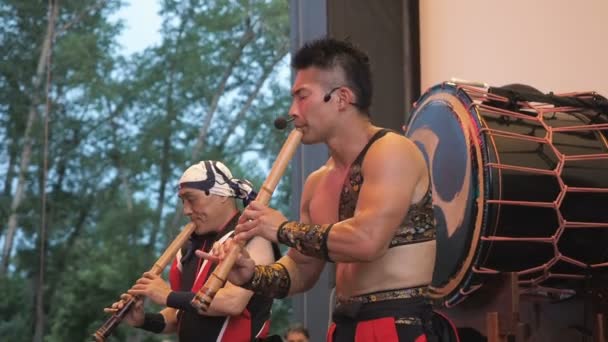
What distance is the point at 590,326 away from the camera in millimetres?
2945

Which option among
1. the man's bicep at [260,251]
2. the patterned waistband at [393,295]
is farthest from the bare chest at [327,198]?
the man's bicep at [260,251]

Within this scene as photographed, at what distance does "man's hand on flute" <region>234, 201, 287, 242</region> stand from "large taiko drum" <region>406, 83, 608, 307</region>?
0.88 meters

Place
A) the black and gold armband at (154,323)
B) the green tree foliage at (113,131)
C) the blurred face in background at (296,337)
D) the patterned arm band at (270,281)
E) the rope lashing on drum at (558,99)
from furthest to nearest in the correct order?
the green tree foliage at (113,131) → the blurred face in background at (296,337) → the rope lashing on drum at (558,99) → the black and gold armband at (154,323) → the patterned arm band at (270,281)

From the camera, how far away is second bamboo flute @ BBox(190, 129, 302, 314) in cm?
206

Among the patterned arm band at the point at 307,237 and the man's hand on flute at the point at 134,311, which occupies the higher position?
the patterned arm band at the point at 307,237

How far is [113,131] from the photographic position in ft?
14.3

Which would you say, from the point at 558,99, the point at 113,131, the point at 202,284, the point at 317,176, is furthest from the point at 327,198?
the point at 113,131

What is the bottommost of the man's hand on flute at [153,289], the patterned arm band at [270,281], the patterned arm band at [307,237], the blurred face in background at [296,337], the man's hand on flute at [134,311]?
the blurred face in background at [296,337]

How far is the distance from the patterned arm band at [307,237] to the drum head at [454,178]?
835 mm

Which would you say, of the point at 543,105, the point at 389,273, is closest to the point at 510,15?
the point at 543,105

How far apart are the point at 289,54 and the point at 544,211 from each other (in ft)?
6.54

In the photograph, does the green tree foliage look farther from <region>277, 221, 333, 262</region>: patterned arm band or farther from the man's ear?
<region>277, 221, 333, 262</region>: patterned arm band

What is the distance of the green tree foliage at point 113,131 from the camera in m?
4.20

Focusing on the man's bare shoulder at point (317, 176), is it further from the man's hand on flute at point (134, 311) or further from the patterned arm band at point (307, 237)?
the man's hand on flute at point (134, 311)
